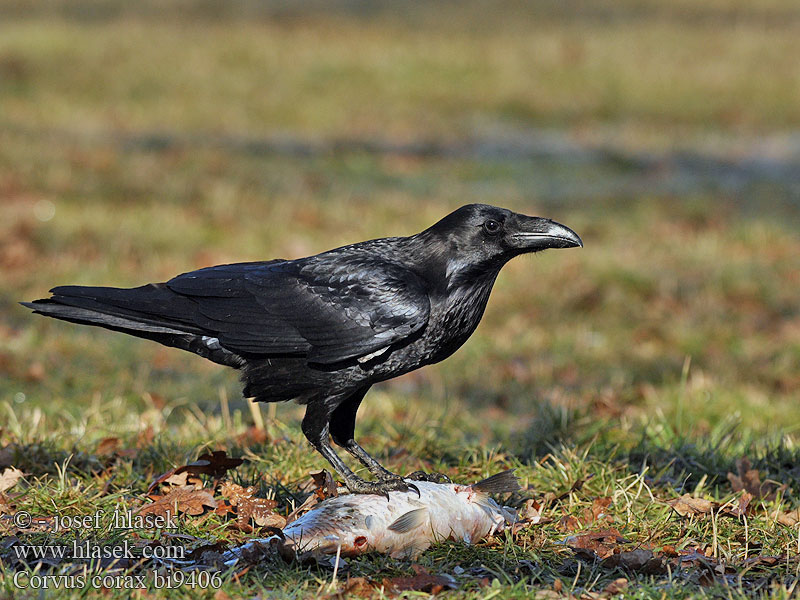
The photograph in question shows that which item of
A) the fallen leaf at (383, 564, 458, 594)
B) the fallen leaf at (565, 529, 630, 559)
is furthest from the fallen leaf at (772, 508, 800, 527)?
the fallen leaf at (383, 564, 458, 594)

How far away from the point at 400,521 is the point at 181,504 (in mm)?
1030

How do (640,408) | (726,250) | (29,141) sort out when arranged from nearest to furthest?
1. (640,408)
2. (726,250)
3. (29,141)

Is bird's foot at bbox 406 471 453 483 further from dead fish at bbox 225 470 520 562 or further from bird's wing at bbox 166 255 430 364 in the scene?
bird's wing at bbox 166 255 430 364

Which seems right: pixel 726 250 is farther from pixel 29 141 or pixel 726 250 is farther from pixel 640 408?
pixel 29 141

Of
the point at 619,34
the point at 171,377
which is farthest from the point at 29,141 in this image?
the point at 619,34

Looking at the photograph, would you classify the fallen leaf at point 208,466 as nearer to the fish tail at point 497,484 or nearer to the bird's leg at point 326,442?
the bird's leg at point 326,442

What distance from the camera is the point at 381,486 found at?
425cm

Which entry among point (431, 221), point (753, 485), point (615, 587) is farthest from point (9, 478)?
point (431, 221)

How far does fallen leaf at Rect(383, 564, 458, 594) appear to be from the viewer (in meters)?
3.66

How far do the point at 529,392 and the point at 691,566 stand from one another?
159 inches

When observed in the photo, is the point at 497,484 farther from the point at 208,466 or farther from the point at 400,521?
the point at 208,466

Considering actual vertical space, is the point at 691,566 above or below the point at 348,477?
below

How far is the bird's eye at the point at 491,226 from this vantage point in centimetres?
443

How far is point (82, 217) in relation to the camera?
454 inches
